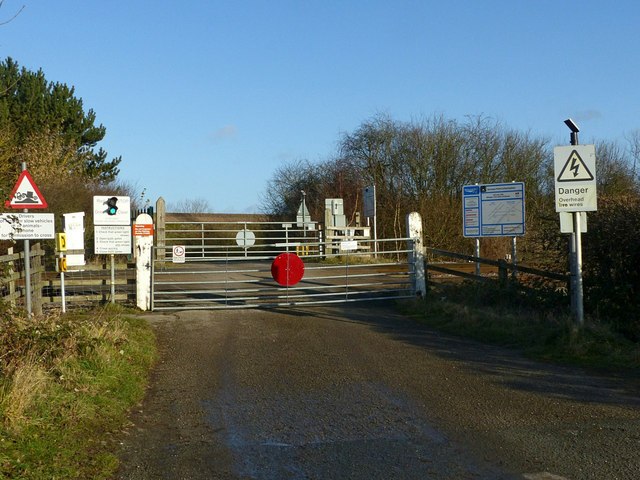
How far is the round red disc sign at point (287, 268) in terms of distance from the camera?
53.5ft

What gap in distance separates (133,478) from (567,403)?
4683 millimetres

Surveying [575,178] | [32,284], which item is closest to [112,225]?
[32,284]

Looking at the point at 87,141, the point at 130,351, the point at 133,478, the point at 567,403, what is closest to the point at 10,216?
the point at 130,351

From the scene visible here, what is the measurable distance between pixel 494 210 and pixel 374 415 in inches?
445

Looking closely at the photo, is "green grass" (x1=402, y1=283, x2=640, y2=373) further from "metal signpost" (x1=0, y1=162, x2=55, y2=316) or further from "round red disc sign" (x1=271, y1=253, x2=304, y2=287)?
"metal signpost" (x1=0, y1=162, x2=55, y2=316)

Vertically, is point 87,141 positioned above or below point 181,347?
above

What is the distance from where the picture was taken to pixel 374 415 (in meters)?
7.94

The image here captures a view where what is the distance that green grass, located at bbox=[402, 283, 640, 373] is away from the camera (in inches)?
420

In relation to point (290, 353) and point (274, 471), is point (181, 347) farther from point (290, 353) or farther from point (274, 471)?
point (274, 471)

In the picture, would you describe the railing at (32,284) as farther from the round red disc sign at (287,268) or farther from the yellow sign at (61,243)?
the round red disc sign at (287,268)

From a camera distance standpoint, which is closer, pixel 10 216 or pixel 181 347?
pixel 10 216

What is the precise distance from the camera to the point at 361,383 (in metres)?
9.50

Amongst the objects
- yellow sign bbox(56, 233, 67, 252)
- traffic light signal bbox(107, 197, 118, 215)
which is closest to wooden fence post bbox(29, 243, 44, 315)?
yellow sign bbox(56, 233, 67, 252)

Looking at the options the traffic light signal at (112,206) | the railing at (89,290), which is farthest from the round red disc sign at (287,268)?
the traffic light signal at (112,206)
